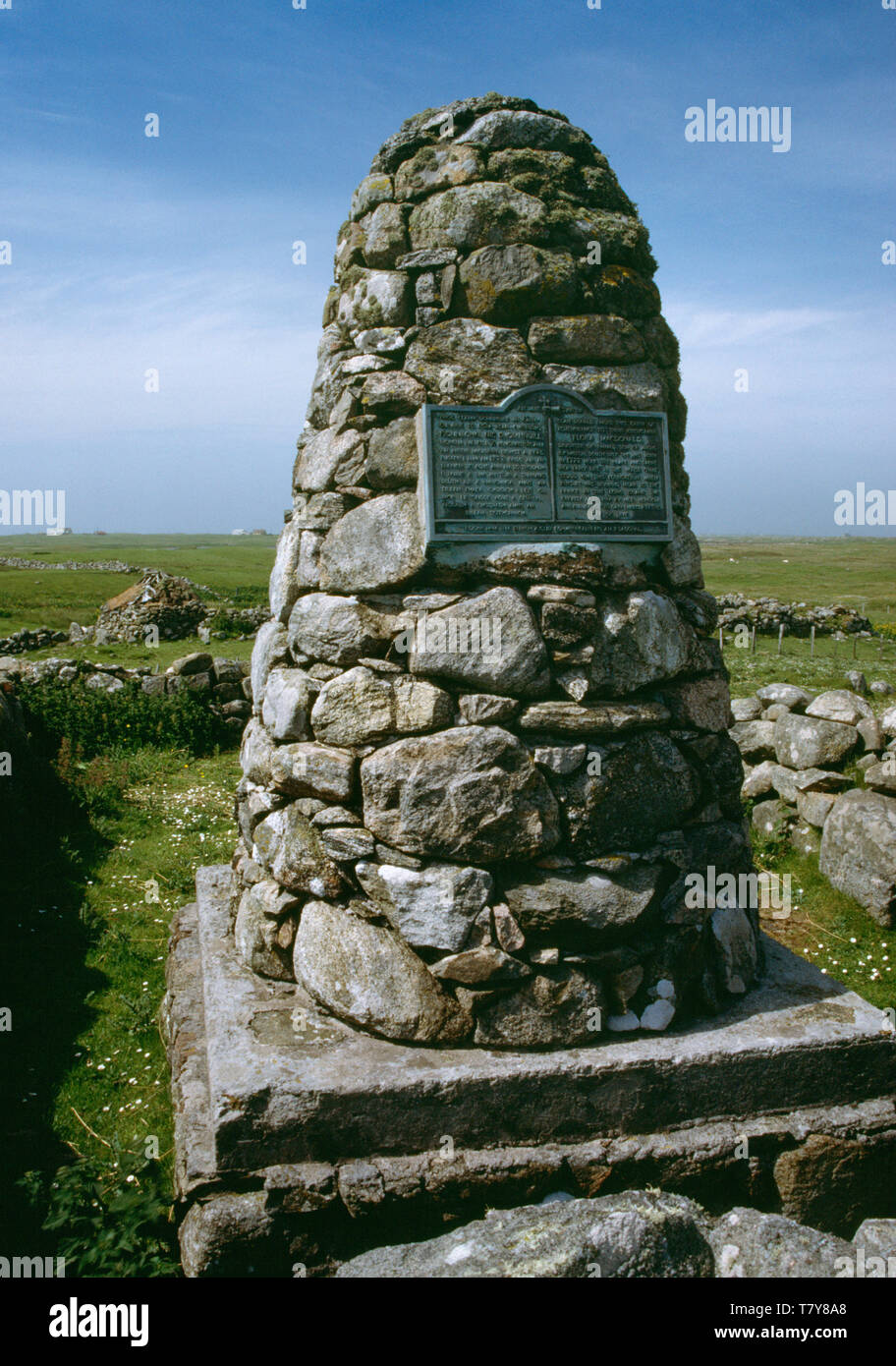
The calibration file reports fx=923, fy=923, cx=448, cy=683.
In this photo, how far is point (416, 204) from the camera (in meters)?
4.92

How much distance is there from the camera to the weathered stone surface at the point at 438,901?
4.32 m

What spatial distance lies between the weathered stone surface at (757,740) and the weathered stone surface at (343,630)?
6.99 m

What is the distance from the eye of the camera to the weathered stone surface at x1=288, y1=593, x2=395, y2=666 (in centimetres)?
459

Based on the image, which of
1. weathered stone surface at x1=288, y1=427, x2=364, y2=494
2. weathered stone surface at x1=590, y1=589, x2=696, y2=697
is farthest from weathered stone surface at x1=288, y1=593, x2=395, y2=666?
weathered stone surface at x1=590, y1=589, x2=696, y2=697

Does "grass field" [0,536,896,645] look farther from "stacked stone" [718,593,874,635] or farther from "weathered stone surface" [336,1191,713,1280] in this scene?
"weathered stone surface" [336,1191,713,1280]

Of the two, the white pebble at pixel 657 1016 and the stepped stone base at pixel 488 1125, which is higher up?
the white pebble at pixel 657 1016

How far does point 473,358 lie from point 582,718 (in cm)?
192

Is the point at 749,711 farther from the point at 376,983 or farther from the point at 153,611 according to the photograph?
the point at 153,611

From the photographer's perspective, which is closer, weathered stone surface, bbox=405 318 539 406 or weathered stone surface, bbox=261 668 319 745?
weathered stone surface, bbox=405 318 539 406

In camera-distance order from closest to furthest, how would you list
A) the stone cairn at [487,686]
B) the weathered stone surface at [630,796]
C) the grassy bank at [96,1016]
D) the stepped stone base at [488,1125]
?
1. the stepped stone base at [488,1125]
2. the grassy bank at [96,1016]
3. the stone cairn at [487,686]
4. the weathered stone surface at [630,796]

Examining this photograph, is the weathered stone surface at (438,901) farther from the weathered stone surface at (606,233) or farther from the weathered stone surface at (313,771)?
the weathered stone surface at (606,233)

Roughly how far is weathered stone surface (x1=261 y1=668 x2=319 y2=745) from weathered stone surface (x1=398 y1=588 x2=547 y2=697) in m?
0.68

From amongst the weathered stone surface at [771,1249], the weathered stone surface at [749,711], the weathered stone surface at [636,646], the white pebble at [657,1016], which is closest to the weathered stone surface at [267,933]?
the white pebble at [657,1016]

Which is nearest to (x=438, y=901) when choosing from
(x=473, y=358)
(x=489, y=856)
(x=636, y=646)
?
(x=489, y=856)
